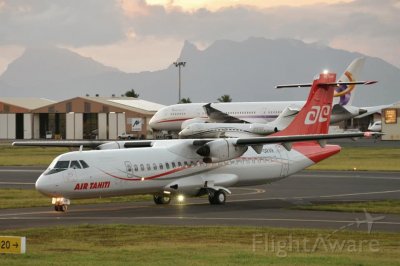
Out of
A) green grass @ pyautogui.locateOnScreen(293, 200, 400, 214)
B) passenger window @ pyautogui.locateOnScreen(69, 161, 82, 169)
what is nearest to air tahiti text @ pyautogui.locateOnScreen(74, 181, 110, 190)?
passenger window @ pyautogui.locateOnScreen(69, 161, 82, 169)

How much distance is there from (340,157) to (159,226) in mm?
44956

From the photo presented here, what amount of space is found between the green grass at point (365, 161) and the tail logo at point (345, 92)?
843 centimetres

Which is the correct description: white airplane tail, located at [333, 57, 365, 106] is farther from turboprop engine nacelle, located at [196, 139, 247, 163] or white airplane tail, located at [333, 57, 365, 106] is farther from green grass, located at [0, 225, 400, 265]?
green grass, located at [0, 225, 400, 265]

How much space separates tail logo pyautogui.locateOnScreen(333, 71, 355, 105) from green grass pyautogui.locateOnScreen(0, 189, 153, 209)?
164 feet

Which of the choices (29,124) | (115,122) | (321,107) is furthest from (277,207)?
(29,124)

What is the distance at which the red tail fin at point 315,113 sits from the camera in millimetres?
38250

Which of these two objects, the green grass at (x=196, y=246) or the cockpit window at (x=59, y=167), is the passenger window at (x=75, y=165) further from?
the green grass at (x=196, y=246)

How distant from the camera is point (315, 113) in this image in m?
39.0

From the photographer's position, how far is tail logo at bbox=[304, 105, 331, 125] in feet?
127

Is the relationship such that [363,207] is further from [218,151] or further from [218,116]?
[218,116]

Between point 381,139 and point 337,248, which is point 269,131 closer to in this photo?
point 381,139

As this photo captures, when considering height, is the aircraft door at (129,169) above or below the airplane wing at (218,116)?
below

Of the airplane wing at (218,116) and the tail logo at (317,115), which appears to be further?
the airplane wing at (218,116)

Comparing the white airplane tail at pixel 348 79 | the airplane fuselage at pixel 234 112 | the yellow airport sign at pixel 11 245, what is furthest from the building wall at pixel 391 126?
the yellow airport sign at pixel 11 245
